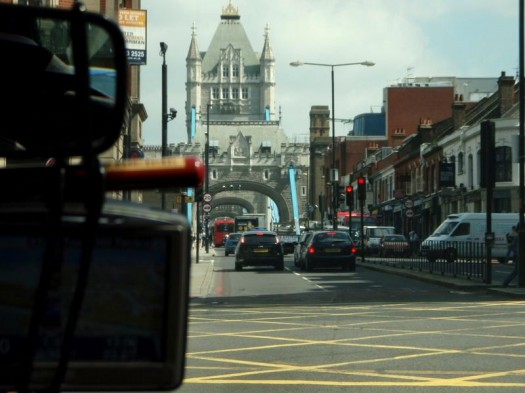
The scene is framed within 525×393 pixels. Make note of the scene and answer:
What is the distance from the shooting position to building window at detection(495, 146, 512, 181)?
62500 millimetres

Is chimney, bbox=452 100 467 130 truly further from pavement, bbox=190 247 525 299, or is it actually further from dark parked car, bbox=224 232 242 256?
pavement, bbox=190 247 525 299

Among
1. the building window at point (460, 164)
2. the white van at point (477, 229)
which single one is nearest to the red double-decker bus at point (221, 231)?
the building window at point (460, 164)

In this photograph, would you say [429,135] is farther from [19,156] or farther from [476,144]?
[19,156]

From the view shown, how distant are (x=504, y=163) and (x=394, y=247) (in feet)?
45.2

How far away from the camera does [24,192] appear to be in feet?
6.98

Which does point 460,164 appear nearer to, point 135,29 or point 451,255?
point 451,255

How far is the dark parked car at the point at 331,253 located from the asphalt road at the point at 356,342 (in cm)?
1384

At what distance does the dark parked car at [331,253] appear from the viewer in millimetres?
41281

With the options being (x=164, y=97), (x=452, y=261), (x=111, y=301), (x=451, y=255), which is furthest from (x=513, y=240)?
(x=111, y=301)

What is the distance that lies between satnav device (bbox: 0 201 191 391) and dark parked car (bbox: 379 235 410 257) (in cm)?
4470

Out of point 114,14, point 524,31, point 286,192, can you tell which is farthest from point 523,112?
point 286,192

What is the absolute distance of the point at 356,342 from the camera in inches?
577

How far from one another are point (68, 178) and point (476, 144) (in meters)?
63.9

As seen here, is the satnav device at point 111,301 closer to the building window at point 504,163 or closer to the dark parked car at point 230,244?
the building window at point 504,163
